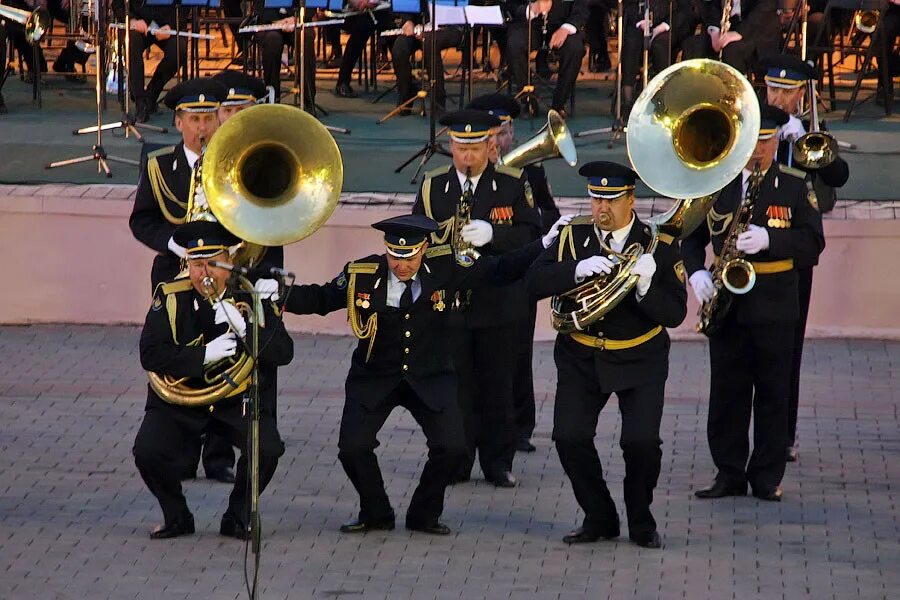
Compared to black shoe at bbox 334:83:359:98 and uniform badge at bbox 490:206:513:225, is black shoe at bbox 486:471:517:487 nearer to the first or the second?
uniform badge at bbox 490:206:513:225

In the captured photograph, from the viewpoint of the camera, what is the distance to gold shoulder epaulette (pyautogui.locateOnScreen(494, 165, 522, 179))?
8703mm

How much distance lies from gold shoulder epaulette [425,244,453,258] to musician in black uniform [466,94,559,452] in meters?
0.79

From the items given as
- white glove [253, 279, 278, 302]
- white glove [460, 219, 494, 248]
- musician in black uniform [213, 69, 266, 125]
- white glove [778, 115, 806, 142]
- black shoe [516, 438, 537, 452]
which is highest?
musician in black uniform [213, 69, 266, 125]

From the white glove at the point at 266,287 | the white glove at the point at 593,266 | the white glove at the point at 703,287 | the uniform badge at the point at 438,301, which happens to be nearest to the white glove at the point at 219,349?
the white glove at the point at 266,287

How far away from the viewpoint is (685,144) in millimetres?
7824

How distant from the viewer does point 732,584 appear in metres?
7.25

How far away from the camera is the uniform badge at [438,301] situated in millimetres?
7984

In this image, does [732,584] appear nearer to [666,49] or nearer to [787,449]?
[787,449]

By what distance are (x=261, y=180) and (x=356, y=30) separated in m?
8.52

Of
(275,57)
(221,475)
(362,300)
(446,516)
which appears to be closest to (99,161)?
(275,57)

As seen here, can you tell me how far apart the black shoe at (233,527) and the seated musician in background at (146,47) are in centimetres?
747

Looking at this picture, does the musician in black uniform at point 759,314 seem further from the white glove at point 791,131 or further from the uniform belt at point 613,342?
the uniform belt at point 613,342

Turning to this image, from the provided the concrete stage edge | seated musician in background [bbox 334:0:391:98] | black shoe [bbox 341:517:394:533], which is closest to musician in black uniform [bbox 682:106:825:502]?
black shoe [bbox 341:517:394:533]

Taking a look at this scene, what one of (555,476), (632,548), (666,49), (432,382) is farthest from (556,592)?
(666,49)
